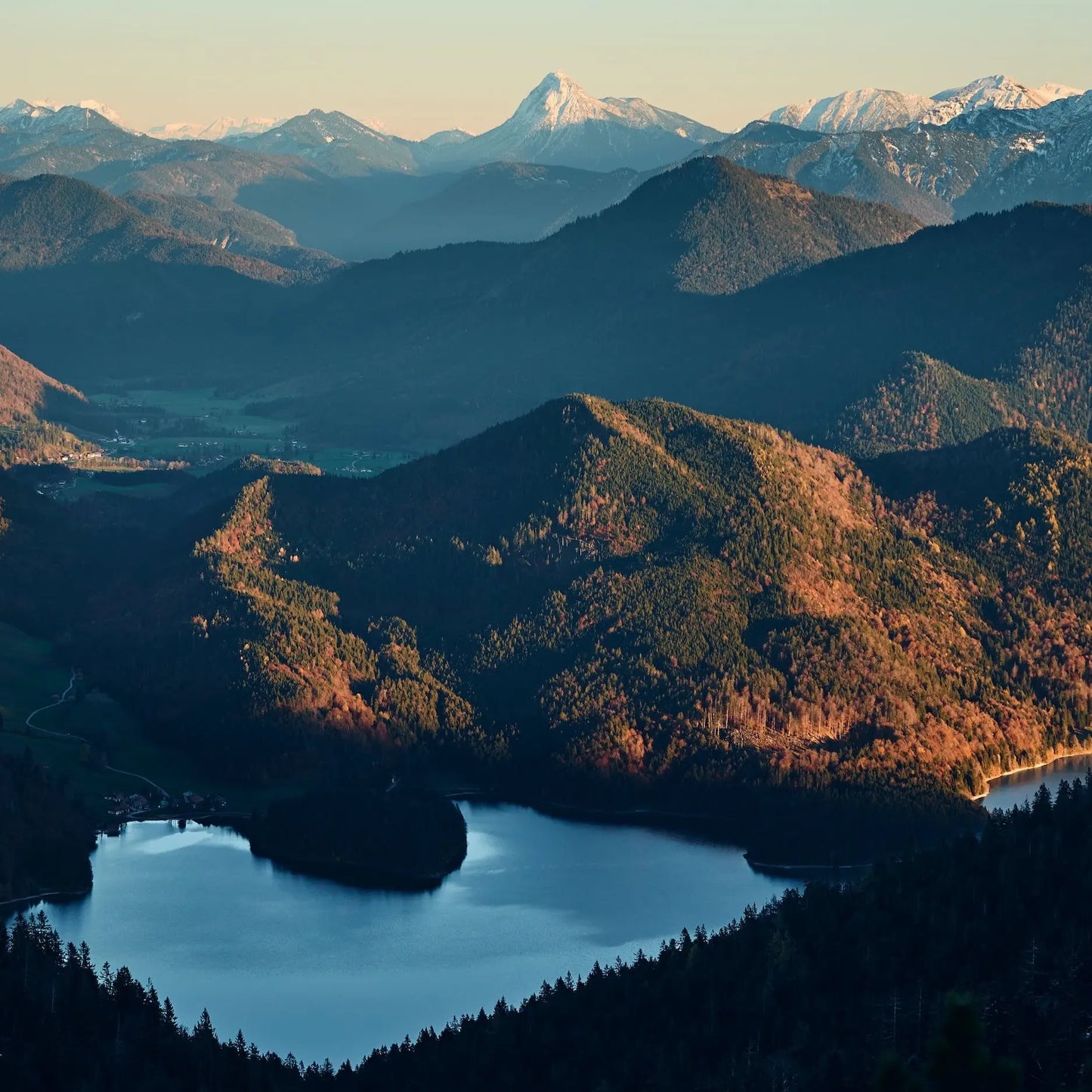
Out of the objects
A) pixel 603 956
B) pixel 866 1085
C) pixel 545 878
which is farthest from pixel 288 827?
pixel 866 1085

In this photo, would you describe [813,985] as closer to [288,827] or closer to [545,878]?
[545,878]

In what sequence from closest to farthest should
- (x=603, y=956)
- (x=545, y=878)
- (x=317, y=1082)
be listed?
(x=317, y=1082) < (x=603, y=956) < (x=545, y=878)

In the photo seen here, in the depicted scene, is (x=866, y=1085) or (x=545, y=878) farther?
(x=545, y=878)

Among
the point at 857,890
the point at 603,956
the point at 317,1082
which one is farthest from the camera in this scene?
the point at 603,956

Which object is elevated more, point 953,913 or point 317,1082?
point 953,913

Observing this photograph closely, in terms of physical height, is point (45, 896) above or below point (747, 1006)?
above

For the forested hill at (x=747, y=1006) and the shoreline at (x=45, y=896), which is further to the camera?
the shoreline at (x=45, y=896)

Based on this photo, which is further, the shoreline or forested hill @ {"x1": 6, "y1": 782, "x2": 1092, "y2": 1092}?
the shoreline

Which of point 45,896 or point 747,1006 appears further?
point 45,896
